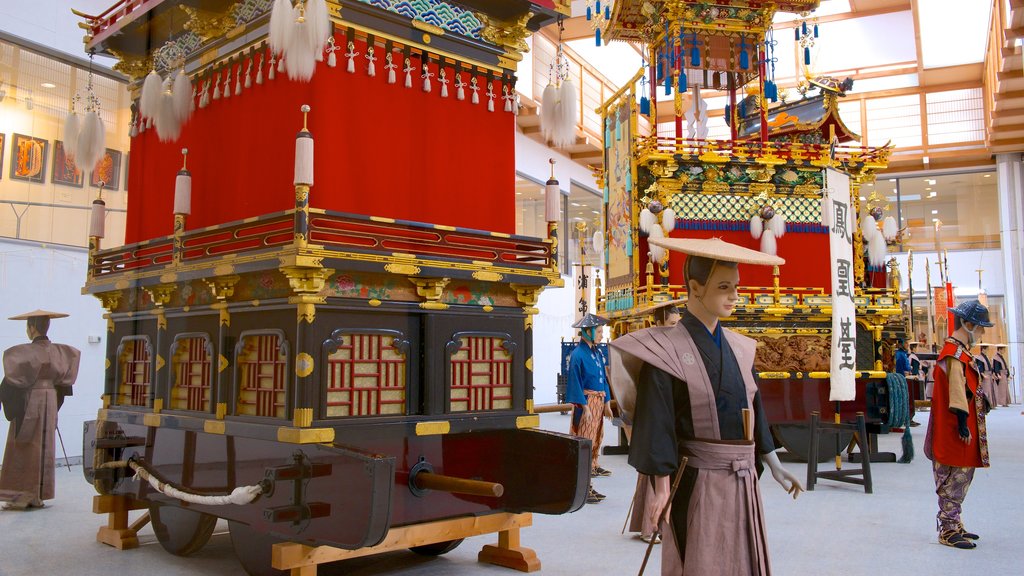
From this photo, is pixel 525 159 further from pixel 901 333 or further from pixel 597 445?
pixel 901 333

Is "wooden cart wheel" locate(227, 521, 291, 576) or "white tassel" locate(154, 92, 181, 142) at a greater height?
"white tassel" locate(154, 92, 181, 142)

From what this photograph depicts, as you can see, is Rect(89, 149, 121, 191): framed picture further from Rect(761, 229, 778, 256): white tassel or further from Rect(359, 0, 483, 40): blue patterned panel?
Rect(761, 229, 778, 256): white tassel

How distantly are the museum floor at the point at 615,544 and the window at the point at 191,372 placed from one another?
1131mm

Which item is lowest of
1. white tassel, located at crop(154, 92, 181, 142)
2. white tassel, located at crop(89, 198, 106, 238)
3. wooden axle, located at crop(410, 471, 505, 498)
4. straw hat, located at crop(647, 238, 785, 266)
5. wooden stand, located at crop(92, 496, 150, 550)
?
wooden stand, located at crop(92, 496, 150, 550)

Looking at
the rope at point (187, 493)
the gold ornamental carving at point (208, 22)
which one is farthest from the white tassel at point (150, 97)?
the rope at point (187, 493)

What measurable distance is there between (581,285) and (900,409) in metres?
8.67

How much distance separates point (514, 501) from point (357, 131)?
2.75 metres

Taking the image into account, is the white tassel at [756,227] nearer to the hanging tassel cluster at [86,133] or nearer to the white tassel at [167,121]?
the white tassel at [167,121]

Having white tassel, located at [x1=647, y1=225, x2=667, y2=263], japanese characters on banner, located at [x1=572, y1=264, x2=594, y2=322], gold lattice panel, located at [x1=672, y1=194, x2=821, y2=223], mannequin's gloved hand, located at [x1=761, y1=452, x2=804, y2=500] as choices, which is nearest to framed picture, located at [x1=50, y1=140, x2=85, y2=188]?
mannequin's gloved hand, located at [x1=761, y1=452, x2=804, y2=500]

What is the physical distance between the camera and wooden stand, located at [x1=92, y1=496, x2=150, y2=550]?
618 centimetres

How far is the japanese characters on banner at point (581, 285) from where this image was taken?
1839 centimetres

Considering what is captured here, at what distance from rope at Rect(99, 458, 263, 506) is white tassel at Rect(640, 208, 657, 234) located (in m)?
8.56

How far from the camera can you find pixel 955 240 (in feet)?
81.0

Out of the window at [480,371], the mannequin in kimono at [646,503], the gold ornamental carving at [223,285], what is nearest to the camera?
the mannequin in kimono at [646,503]
